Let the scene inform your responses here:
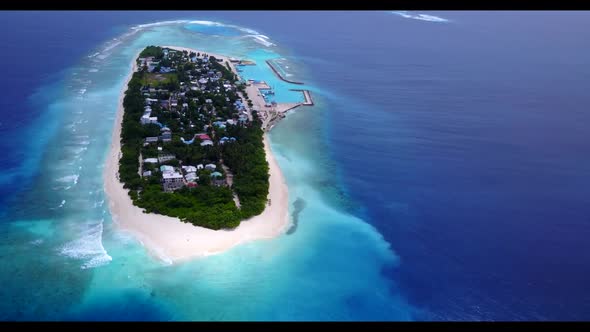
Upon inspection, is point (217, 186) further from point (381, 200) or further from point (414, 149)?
point (414, 149)

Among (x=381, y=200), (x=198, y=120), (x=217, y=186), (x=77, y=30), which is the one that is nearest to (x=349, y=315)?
(x=381, y=200)

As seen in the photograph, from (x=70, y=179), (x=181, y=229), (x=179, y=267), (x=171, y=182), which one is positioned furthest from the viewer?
(x=70, y=179)

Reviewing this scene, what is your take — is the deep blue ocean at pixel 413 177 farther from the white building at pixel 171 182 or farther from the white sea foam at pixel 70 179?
the white building at pixel 171 182

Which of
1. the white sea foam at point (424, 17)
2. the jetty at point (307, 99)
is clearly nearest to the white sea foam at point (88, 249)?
the jetty at point (307, 99)

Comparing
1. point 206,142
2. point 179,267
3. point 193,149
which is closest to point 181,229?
point 179,267

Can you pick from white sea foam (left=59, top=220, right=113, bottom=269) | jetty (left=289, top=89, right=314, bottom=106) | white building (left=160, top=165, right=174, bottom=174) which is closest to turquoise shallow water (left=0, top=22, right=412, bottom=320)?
white sea foam (left=59, top=220, right=113, bottom=269)

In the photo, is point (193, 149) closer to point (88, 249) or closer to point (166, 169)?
A: point (166, 169)
